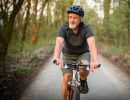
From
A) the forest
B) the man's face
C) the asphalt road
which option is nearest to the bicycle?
the man's face

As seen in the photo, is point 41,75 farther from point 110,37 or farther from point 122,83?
point 110,37

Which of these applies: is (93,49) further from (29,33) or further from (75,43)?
(29,33)

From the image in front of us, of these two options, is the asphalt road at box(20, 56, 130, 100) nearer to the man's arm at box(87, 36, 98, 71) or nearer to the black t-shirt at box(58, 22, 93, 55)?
the black t-shirt at box(58, 22, 93, 55)

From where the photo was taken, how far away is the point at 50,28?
46.6 m

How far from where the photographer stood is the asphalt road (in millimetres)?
9008

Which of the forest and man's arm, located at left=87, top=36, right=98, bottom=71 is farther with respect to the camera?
the forest

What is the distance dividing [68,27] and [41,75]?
7.03m

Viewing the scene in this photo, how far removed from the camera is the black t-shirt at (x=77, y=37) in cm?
633

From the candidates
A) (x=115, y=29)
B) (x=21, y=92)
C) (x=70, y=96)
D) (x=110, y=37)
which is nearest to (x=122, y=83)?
(x=21, y=92)

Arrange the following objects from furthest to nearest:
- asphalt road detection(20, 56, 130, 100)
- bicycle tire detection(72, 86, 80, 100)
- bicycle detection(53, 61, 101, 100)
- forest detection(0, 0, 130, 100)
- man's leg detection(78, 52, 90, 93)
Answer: forest detection(0, 0, 130, 100)
asphalt road detection(20, 56, 130, 100)
man's leg detection(78, 52, 90, 93)
bicycle tire detection(72, 86, 80, 100)
bicycle detection(53, 61, 101, 100)

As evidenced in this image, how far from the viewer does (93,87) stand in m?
10.6

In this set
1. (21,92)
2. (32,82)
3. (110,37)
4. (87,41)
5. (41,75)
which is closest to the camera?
(87,41)

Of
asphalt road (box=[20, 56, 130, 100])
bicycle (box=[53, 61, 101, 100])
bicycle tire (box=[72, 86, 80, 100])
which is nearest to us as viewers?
bicycle (box=[53, 61, 101, 100])

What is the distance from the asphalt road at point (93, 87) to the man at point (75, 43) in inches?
92.2
